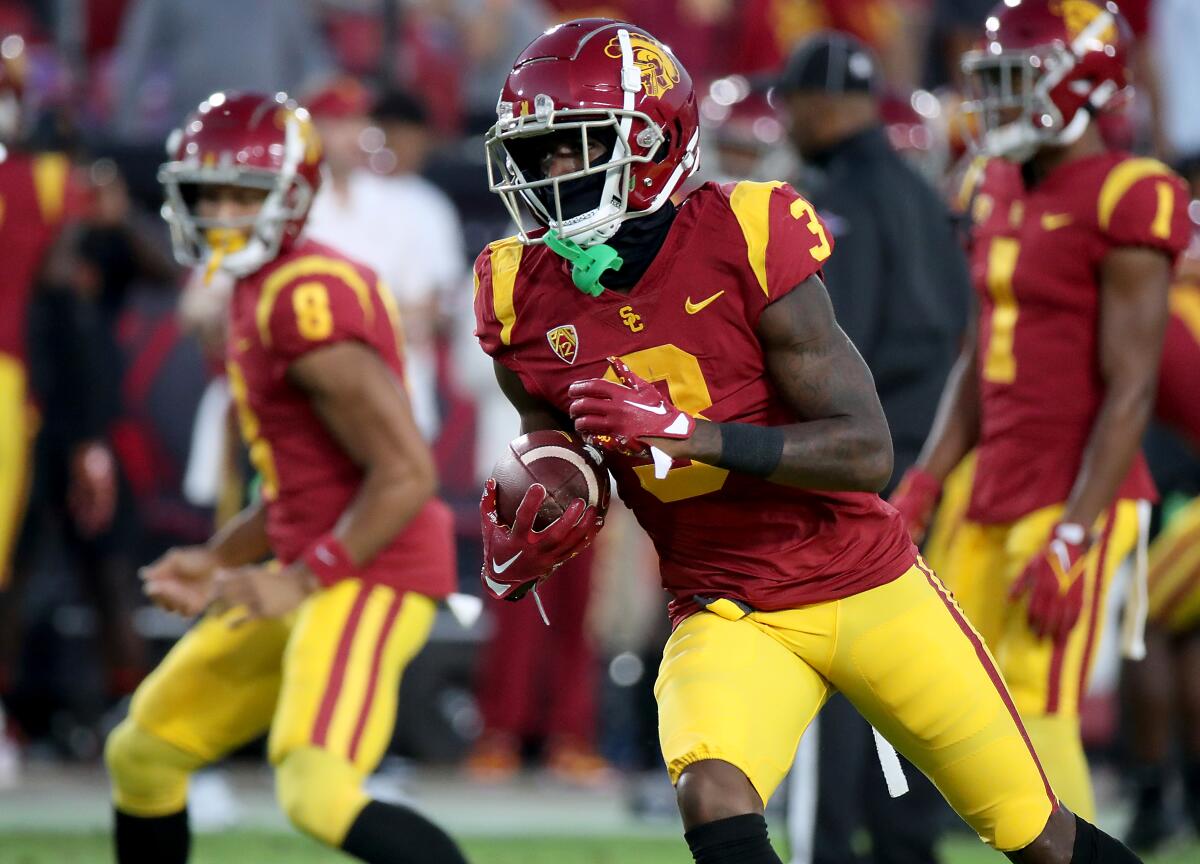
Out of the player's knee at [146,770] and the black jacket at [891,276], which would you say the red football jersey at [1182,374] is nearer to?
the black jacket at [891,276]

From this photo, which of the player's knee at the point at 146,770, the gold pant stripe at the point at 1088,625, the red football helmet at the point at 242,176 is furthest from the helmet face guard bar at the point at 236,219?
the gold pant stripe at the point at 1088,625

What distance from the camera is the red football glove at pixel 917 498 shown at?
4.19 metres

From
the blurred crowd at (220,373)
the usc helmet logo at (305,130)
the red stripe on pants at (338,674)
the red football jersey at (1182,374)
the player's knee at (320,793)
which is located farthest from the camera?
the blurred crowd at (220,373)

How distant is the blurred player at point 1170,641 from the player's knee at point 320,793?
3.05 metres

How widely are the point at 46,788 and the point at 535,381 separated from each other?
4.25m

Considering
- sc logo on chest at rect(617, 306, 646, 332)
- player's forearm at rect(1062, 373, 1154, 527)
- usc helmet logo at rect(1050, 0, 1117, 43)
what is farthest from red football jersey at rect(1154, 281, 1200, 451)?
sc logo on chest at rect(617, 306, 646, 332)

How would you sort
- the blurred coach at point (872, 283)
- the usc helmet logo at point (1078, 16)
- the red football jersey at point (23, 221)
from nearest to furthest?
the usc helmet logo at point (1078, 16) → the blurred coach at point (872, 283) → the red football jersey at point (23, 221)

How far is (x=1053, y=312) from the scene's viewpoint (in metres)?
4.14

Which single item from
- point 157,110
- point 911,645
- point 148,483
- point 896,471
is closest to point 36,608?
point 148,483

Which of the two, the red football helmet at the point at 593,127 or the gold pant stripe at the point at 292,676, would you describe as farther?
the gold pant stripe at the point at 292,676

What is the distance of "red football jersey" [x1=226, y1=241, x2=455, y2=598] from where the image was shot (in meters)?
4.09

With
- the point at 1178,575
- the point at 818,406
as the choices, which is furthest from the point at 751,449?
the point at 1178,575

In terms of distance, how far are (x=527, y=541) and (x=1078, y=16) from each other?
1945mm

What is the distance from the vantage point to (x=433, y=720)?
7391 millimetres
